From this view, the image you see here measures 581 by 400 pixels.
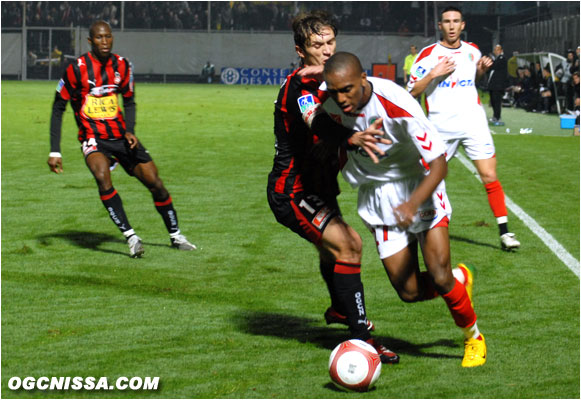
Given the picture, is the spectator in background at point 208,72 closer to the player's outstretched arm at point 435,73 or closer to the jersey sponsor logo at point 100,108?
the jersey sponsor logo at point 100,108

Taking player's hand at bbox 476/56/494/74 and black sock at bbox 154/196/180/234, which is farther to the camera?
black sock at bbox 154/196/180/234

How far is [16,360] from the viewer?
18.4 feet

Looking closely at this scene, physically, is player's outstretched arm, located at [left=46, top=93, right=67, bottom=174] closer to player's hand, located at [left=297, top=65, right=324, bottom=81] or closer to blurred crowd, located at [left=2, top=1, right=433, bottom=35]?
player's hand, located at [left=297, top=65, right=324, bottom=81]

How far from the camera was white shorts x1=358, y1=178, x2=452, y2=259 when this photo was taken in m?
5.41

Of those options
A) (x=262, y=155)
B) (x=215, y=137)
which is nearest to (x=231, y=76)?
(x=215, y=137)

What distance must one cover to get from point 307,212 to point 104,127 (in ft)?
13.1

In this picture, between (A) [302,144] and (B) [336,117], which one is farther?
(A) [302,144]

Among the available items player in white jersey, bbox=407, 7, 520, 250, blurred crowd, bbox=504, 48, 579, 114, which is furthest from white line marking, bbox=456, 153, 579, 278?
blurred crowd, bbox=504, 48, 579, 114

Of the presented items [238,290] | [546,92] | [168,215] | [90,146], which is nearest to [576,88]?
[546,92]

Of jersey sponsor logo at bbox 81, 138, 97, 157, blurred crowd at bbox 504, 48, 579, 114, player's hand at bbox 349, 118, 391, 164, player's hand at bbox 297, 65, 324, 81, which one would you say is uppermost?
blurred crowd at bbox 504, 48, 579, 114

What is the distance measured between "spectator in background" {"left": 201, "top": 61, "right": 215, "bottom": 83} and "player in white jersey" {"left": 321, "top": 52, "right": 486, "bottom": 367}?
47139 mm

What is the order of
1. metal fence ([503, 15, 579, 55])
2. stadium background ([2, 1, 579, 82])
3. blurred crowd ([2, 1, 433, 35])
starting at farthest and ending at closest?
blurred crowd ([2, 1, 433, 35]) < stadium background ([2, 1, 579, 82]) < metal fence ([503, 15, 579, 55])

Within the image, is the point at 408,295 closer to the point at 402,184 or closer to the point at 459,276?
the point at 459,276

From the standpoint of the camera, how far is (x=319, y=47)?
5.59 meters
